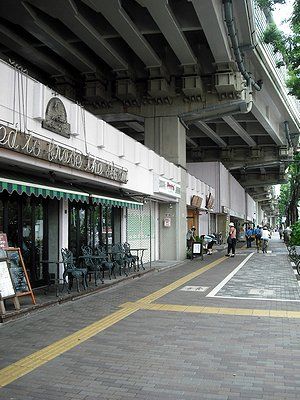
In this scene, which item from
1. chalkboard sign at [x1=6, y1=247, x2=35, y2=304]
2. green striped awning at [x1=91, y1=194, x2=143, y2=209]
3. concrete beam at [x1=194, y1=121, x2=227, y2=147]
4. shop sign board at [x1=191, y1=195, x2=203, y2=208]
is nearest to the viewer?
chalkboard sign at [x1=6, y1=247, x2=35, y2=304]

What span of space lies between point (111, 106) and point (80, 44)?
3989 mm

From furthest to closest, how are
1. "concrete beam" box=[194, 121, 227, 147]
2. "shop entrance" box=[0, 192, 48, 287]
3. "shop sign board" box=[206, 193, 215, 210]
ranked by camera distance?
"shop sign board" box=[206, 193, 215, 210]
"concrete beam" box=[194, 121, 227, 147]
"shop entrance" box=[0, 192, 48, 287]

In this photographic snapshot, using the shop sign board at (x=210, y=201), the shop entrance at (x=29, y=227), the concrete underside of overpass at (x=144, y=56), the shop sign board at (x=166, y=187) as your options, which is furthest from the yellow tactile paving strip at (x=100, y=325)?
the shop sign board at (x=210, y=201)

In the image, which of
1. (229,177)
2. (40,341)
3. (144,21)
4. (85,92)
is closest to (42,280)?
(40,341)

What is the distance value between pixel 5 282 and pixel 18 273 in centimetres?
69

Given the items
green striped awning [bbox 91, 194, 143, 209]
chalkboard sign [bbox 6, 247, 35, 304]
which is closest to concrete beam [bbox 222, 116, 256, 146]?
green striped awning [bbox 91, 194, 143, 209]

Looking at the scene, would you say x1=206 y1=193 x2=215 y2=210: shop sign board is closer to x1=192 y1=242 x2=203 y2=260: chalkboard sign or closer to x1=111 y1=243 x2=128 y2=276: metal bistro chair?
x1=192 y1=242 x2=203 y2=260: chalkboard sign

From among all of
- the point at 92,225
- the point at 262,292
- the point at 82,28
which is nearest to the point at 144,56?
the point at 82,28

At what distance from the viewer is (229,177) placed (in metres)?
38.2

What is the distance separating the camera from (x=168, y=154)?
20859 millimetres

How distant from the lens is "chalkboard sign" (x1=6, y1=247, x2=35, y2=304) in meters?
8.49

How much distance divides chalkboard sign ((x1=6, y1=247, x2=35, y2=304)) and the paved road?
0.59 meters

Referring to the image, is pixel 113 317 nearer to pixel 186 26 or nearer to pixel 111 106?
pixel 186 26

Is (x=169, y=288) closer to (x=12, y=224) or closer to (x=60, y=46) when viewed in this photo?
(x=12, y=224)
